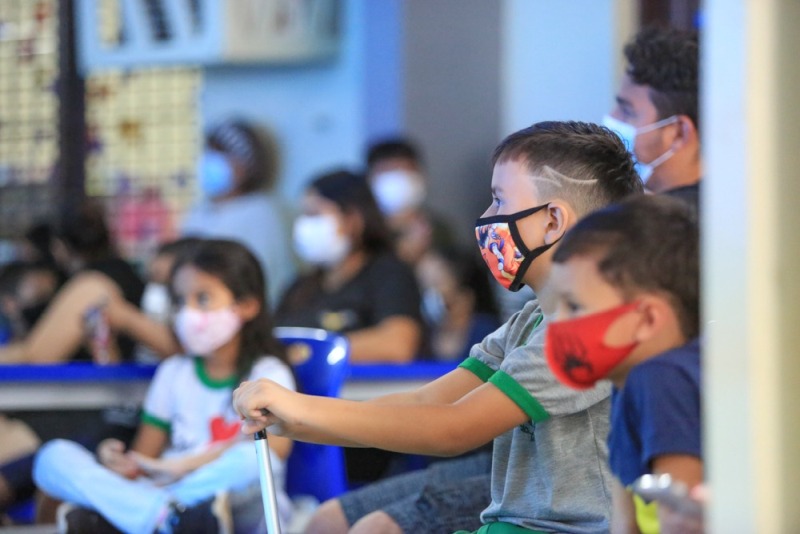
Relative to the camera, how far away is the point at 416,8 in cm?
642

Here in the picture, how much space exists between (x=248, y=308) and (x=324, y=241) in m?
1.09

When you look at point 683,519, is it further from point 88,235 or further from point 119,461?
point 88,235

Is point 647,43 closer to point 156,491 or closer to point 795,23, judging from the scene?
point 156,491

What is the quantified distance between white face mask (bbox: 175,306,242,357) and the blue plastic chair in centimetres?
19

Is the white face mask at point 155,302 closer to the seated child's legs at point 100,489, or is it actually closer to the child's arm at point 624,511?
the seated child's legs at point 100,489

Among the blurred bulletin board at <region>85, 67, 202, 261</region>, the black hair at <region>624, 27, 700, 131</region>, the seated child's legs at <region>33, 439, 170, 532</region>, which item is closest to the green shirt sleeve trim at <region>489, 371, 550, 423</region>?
the black hair at <region>624, 27, 700, 131</region>

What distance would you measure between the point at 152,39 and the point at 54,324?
2.65 m

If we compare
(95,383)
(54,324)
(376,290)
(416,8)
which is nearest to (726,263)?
(95,383)

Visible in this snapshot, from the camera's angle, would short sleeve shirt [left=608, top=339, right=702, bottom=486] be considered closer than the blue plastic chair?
Yes

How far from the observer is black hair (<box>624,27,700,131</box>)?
304 cm

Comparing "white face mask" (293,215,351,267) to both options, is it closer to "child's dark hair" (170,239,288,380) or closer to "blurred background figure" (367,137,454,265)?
"child's dark hair" (170,239,288,380)

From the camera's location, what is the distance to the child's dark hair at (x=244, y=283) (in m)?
3.52

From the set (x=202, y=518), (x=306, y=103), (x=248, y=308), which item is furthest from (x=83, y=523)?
(x=306, y=103)

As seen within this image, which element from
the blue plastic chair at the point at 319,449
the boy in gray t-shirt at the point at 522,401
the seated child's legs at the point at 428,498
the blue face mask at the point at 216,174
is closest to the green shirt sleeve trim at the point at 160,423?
the blue plastic chair at the point at 319,449
